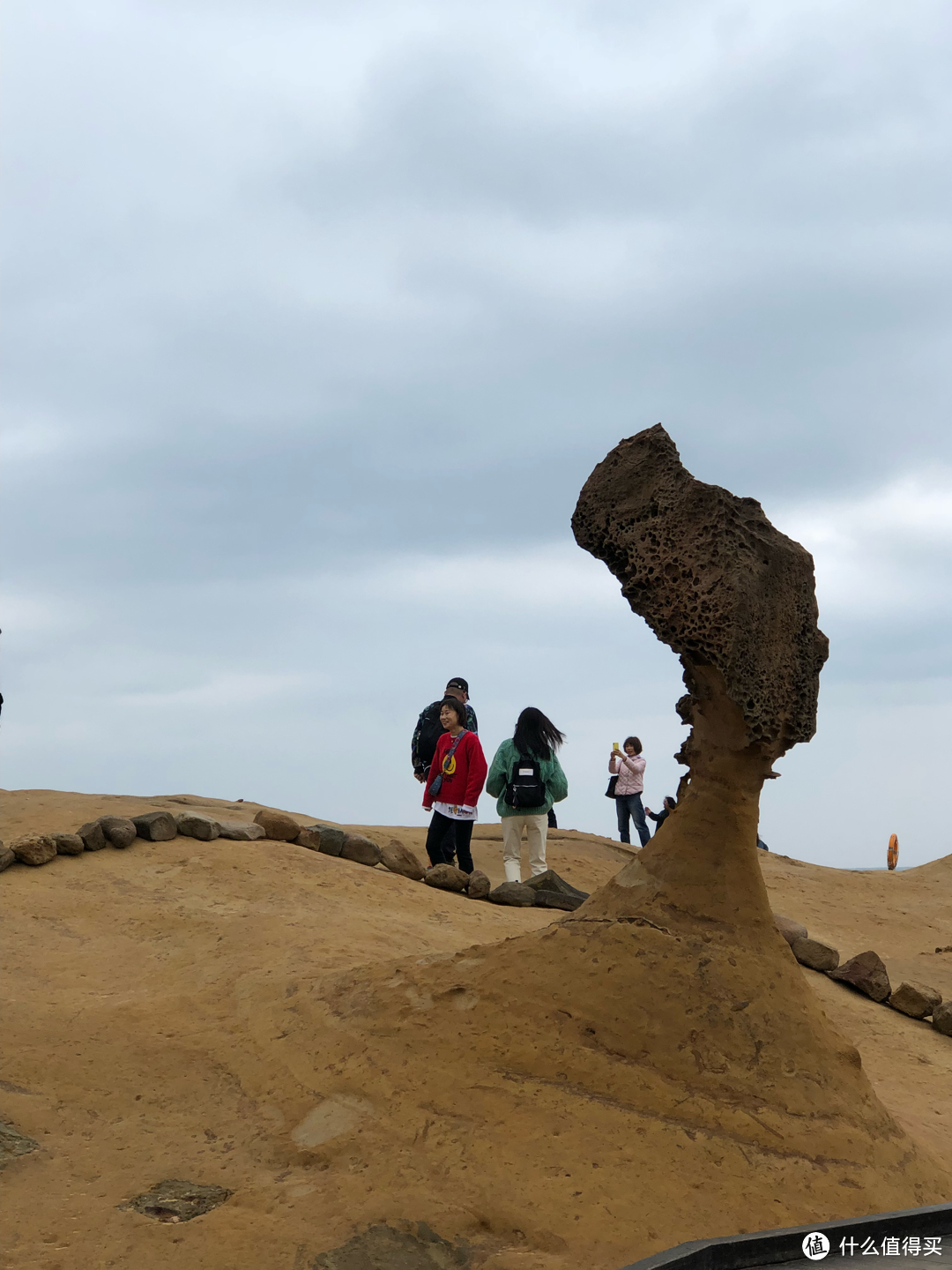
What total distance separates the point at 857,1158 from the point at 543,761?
15.6ft

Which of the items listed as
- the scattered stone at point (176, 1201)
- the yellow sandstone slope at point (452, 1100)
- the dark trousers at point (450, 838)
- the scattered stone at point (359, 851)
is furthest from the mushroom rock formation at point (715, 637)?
the dark trousers at point (450, 838)

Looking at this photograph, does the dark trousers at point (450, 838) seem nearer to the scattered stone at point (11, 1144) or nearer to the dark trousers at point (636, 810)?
Answer: the dark trousers at point (636, 810)

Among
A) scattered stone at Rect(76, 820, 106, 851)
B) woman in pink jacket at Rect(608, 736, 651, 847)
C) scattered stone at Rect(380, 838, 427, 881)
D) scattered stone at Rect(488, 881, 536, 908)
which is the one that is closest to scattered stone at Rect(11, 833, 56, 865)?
scattered stone at Rect(76, 820, 106, 851)

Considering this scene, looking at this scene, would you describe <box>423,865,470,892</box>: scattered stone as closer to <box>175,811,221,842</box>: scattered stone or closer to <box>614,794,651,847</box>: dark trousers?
<box>175,811,221,842</box>: scattered stone

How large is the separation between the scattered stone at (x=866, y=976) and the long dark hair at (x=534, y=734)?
2548 mm

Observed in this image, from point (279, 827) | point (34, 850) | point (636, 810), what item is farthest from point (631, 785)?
point (34, 850)

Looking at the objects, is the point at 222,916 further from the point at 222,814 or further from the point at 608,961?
the point at 222,814

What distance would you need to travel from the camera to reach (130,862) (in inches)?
278

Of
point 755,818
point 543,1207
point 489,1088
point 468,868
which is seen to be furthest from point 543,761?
point 543,1207

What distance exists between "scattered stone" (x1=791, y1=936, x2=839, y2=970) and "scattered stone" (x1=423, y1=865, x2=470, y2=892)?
2.30 meters

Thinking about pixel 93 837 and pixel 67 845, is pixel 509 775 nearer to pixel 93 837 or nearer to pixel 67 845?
pixel 93 837

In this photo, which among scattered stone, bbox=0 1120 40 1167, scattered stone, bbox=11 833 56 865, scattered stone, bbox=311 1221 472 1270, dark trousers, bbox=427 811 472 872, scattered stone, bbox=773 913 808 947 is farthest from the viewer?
dark trousers, bbox=427 811 472 872

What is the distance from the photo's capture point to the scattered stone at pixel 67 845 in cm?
707

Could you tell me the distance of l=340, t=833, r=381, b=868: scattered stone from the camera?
7.96 meters
